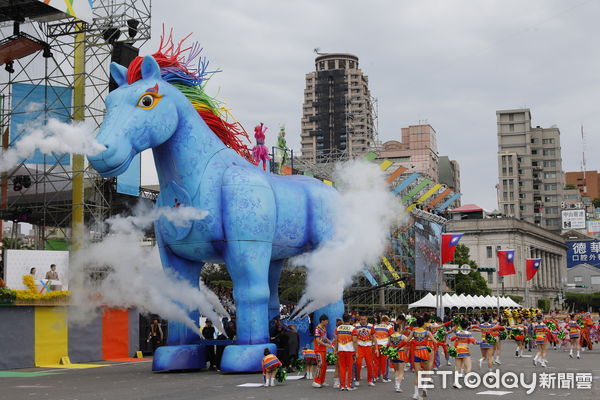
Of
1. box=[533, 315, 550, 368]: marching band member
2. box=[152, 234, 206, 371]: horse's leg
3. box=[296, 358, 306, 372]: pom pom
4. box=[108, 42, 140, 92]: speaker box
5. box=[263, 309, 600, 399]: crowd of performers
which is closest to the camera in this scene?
box=[263, 309, 600, 399]: crowd of performers

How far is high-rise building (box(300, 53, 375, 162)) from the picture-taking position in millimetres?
150125

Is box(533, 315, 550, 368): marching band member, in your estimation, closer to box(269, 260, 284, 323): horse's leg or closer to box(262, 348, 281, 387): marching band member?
box(269, 260, 284, 323): horse's leg

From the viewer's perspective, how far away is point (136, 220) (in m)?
16.9

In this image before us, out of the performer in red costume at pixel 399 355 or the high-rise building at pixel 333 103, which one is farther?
the high-rise building at pixel 333 103

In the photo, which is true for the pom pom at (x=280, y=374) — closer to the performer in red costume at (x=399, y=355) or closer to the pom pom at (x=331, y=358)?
the pom pom at (x=331, y=358)

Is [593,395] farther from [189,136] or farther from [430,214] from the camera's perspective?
[430,214]

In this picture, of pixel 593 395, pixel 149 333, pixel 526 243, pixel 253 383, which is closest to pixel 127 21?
pixel 149 333

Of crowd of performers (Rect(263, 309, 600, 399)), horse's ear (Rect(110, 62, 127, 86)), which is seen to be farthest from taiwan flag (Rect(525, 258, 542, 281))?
horse's ear (Rect(110, 62, 127, 86))

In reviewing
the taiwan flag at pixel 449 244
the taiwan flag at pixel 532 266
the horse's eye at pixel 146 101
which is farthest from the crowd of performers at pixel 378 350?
the taiwan flag at pixel 532 266

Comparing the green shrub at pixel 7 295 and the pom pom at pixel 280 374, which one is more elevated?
the green shrub at pixel 7 295

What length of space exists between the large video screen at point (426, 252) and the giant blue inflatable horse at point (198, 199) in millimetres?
40623

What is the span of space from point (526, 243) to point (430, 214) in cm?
4352

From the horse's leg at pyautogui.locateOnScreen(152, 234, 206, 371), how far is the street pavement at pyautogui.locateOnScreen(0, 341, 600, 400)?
254mm

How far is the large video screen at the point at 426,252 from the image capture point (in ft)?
189
